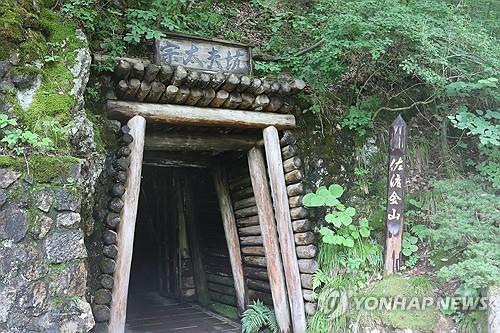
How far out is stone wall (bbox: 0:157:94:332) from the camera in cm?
296

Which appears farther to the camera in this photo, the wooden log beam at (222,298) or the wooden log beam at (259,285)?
the wooden log beam at (222,298)

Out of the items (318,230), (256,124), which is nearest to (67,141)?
(256,124)

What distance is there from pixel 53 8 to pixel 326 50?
10.2 feet

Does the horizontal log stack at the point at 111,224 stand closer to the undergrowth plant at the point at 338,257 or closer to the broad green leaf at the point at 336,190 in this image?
the undergrowth plant at the point at 338,257

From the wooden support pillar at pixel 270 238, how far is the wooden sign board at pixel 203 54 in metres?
1.20

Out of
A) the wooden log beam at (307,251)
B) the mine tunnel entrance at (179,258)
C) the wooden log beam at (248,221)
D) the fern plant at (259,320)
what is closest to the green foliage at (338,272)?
the wooden log beam at (307,251)

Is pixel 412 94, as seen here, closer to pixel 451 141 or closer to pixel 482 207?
pixel 451 141

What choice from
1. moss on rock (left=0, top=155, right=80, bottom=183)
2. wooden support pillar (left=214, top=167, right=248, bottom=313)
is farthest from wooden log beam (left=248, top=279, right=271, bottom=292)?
moss on rock (left=0, top=155, right=80, bottom=183)

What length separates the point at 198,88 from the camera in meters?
4.95

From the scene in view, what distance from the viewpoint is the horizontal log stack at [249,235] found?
6398 millimetres

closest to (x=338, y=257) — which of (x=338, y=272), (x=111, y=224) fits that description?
(x=338, y=272)

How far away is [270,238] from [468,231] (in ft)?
7.60

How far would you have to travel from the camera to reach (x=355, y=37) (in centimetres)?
537

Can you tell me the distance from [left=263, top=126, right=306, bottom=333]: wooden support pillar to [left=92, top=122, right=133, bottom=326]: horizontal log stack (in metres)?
1.79
